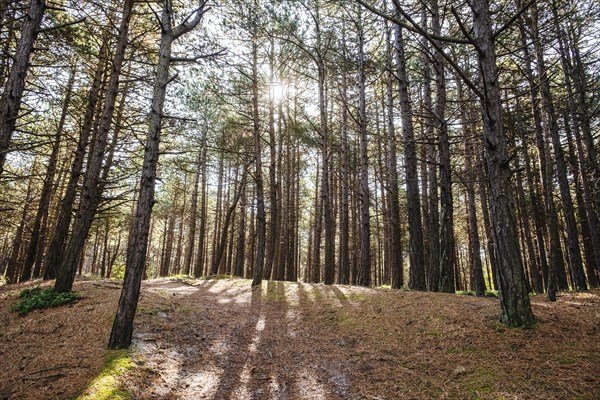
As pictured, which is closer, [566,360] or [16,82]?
[566,360]

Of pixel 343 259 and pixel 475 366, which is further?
pixel 343 259

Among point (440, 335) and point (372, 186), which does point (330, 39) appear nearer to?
point (440, 335)

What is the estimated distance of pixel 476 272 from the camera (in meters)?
12.4

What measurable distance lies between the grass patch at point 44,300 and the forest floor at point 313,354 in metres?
0.20

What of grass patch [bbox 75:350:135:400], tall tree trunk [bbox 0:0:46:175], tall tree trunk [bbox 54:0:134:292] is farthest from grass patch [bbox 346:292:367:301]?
tall tree trunk [bbox 0:0:46:175]

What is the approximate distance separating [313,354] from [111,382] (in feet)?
9.87

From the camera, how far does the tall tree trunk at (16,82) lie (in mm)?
5417

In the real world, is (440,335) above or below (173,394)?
above

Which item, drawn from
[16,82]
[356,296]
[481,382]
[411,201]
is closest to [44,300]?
[16,82]

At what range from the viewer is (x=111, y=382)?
3756 millimetres

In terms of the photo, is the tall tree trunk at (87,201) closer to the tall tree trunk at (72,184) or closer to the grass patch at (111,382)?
the tall tree trunk at (72,184)

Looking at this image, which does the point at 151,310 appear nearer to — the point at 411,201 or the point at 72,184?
the point at 72,184

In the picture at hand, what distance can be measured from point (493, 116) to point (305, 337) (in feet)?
17.3

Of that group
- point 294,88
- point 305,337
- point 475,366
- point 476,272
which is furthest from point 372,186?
point 475,366
